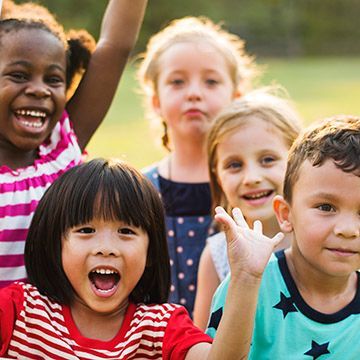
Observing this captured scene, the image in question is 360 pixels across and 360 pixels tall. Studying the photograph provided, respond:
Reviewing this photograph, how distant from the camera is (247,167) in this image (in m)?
3.68

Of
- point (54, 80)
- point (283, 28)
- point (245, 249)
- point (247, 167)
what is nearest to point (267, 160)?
point (247, 167)

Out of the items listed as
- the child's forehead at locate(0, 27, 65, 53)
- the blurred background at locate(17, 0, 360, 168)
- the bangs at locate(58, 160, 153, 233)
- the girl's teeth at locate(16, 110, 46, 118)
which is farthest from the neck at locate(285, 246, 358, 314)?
the blurred background at locate(17, 0, 360, 168)

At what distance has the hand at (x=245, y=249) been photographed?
2.44 meters

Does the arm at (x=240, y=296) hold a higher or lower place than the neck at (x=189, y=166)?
lower

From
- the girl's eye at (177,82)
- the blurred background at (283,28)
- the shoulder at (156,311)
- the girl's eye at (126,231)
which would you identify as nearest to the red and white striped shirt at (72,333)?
the shoulder at (156,311)

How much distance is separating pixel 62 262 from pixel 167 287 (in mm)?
345

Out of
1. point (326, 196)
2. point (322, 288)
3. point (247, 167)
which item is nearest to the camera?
point (326, 196)

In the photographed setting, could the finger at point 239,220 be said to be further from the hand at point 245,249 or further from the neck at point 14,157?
the neck at point 14,157

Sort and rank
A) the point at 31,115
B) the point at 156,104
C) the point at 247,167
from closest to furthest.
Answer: the point at 31,115 → the point at 247,167 → the point at 156,104

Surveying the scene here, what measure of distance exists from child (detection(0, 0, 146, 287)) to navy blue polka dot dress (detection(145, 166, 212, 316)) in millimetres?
863

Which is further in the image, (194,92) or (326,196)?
(194,92)

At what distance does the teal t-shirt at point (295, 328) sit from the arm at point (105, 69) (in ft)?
3.47

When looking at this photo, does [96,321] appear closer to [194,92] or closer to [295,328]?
[295,328]

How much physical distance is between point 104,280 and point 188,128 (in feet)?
5.48
